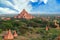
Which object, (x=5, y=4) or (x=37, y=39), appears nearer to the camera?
(x=37, y=39)

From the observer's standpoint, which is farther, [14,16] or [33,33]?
[14,16]

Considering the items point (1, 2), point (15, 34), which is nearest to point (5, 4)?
point (1, 2)

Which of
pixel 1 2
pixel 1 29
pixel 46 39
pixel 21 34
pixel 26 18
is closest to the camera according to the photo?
pixel 46 39

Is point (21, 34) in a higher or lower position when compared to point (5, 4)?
lower

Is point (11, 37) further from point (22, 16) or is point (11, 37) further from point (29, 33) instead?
point (22, 16)

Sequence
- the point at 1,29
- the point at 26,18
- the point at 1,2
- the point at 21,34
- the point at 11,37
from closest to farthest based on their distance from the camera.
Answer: the point at 11,37 → the point at 21,34 → the point at 1,29 → the point at 1,2 → the point at 26,18

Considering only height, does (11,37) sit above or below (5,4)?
below

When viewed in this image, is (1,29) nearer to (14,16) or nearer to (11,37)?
(11,37)

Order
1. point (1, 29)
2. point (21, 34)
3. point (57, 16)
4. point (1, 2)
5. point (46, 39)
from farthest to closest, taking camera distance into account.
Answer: point (57, 16) < point (1, 2) < point (1, 29) < point (21, 34) < point (46, 39)

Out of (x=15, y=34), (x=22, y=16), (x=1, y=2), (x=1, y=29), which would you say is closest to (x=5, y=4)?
(x=1, y=2)

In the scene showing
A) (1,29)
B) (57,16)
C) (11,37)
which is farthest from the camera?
(57,16)
